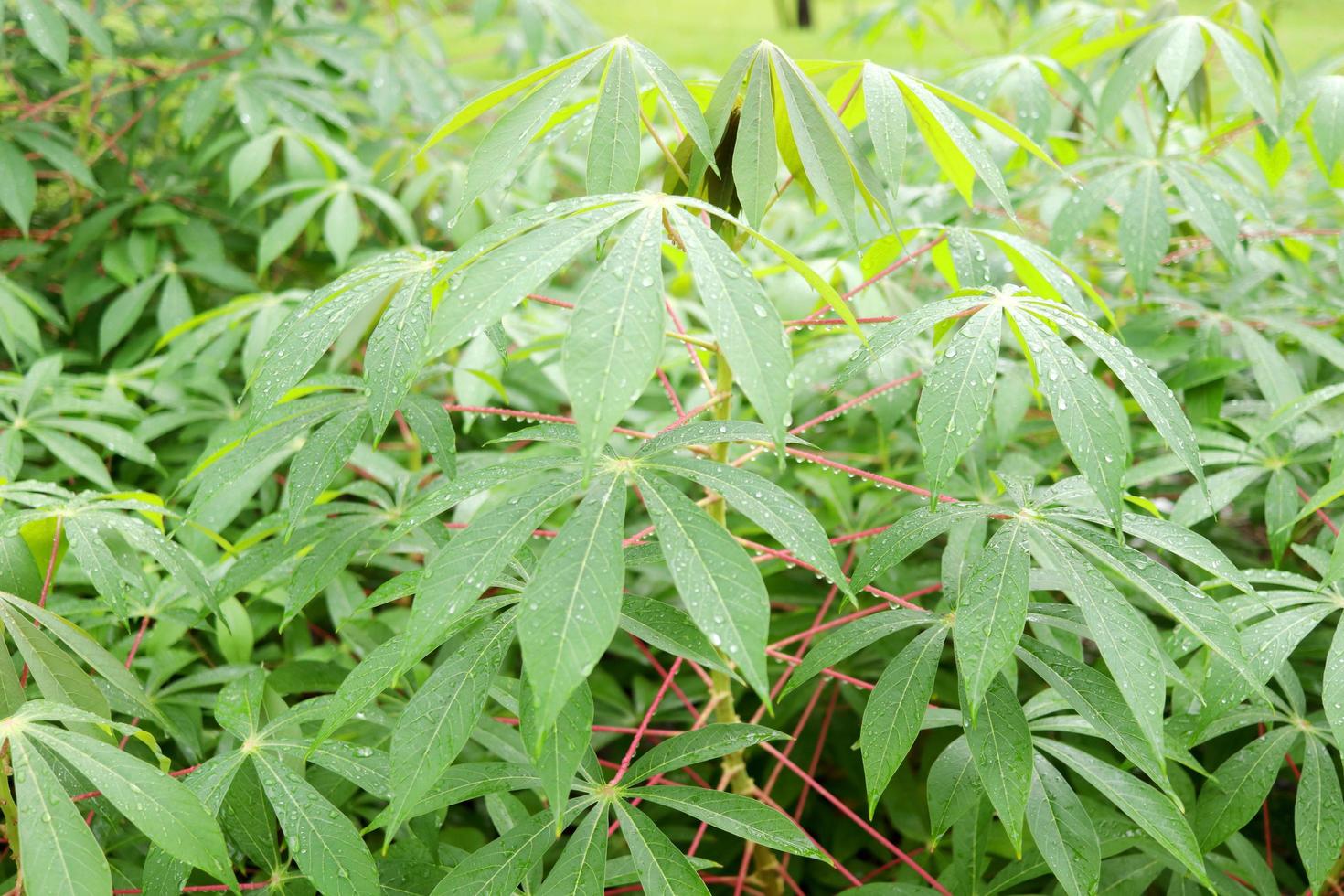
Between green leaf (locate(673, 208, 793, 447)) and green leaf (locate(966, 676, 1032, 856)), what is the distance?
1.17 feet

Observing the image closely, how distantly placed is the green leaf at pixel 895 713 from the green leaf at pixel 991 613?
0.05 meters

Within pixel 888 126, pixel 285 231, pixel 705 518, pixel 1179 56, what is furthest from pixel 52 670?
pixel 1179 56

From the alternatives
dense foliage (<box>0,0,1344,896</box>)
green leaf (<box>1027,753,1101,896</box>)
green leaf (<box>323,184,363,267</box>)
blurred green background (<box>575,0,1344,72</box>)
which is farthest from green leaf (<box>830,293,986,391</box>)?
blurred green background (<box>575,0,1344,72</box>)

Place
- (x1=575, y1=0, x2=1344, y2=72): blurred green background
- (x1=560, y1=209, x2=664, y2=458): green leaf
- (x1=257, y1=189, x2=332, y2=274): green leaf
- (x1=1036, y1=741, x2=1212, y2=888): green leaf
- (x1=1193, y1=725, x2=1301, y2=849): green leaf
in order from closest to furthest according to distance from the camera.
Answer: (x1=560, y1=209, x2=664, y2=458): green leaf < (x1=1036, y1=741, x2=1212, y2=888): green leaf < (x1=1193, y1=725, x2=1301, y2=849): green leaf < (x1=257, y1=189, x2=332, y2=274): green leaf < (x1=575, y1=0, x2=1344, y2=72): blurred green background

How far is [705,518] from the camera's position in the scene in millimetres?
822

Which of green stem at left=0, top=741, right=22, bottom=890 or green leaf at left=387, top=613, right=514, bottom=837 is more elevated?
green leaf at left=387, top=613, right=514, bottom=837

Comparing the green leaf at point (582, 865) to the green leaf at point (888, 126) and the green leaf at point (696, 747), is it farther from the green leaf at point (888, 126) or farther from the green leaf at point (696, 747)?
the green leaf at point (888, 126)

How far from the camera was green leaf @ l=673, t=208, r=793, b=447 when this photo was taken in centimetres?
72

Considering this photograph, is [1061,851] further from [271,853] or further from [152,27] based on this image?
[152,27]

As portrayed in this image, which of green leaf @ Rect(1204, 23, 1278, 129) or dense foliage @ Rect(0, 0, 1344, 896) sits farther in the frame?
green leaf @ Rect(1204, 23, 1278, 129)

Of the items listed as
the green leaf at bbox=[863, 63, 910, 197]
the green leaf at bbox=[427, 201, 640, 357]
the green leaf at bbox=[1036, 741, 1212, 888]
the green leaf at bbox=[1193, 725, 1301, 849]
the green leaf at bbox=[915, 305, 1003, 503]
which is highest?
the green leaf at bbox=[863, 63, 910, 197]

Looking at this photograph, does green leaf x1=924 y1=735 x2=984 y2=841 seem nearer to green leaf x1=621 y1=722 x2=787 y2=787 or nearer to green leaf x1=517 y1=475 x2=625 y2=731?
green leaf x1=621 y1=722 x2=787 y2=787

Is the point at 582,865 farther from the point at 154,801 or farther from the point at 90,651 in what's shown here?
the point at 90,651

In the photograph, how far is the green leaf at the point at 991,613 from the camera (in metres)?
0.82
